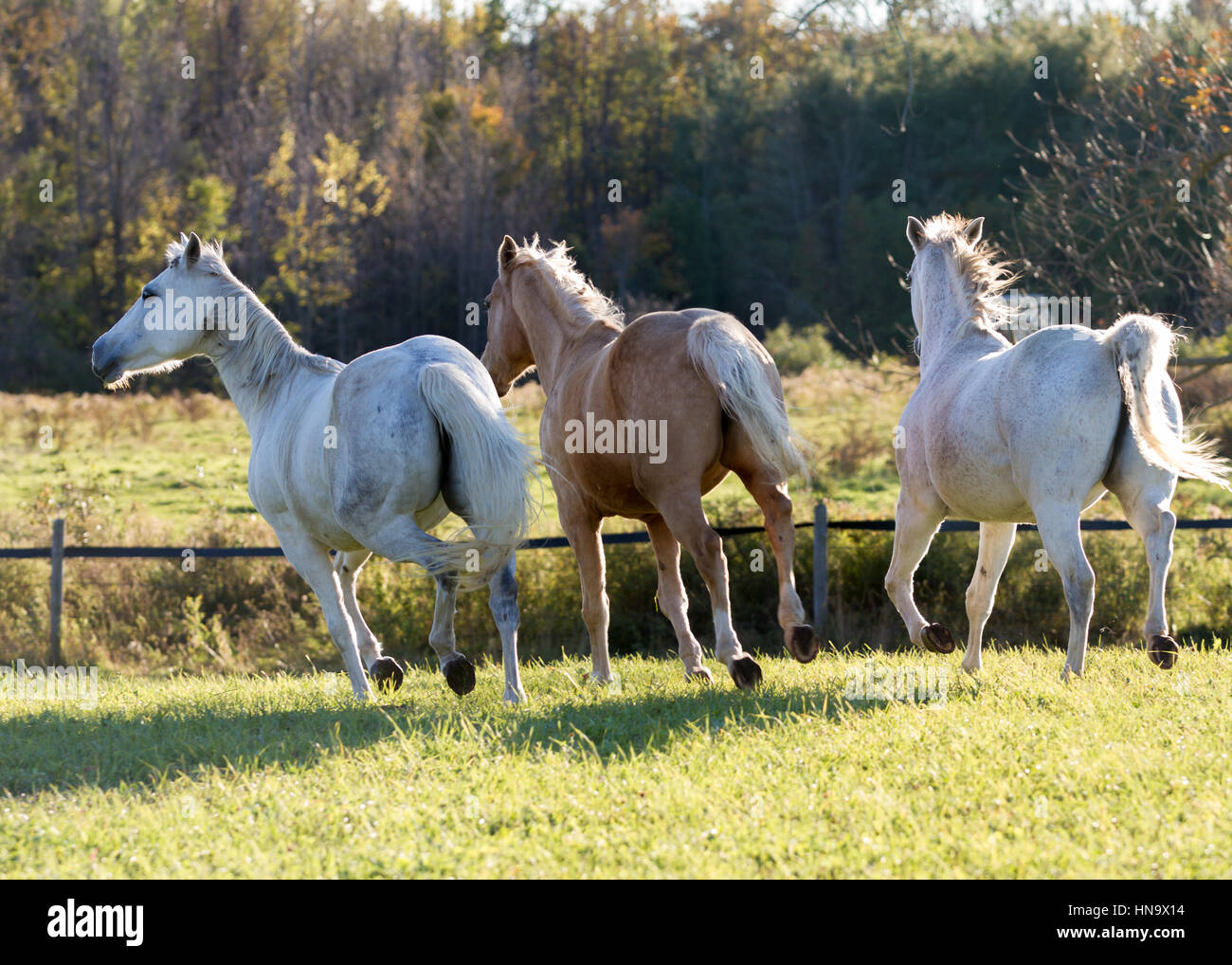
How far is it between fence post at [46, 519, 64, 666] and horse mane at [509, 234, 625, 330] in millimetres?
6229

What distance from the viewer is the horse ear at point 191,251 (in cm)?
693

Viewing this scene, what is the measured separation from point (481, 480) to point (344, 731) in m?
1.38

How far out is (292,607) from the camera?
40.1ft

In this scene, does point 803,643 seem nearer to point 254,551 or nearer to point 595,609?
point 595,609

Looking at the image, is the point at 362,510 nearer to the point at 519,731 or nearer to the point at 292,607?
the point at 519,731

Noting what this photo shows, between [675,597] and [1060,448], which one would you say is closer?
[1060,448]

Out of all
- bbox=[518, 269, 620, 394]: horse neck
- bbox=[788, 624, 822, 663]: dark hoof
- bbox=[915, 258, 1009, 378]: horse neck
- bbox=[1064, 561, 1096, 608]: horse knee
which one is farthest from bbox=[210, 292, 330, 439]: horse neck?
bbox=[1064, 561, 1096, 608]: horse knee

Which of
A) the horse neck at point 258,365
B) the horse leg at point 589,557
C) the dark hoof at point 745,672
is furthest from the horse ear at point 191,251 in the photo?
the dark hoof at point 745,672

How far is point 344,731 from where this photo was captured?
225 inches

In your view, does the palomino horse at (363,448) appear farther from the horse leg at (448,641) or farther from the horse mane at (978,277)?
the horse mane at (978,277)

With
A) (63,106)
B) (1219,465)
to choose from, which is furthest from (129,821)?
(63,106)

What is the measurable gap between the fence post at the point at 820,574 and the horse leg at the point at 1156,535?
16.3 feet

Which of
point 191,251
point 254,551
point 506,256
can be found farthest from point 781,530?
point 254,551
